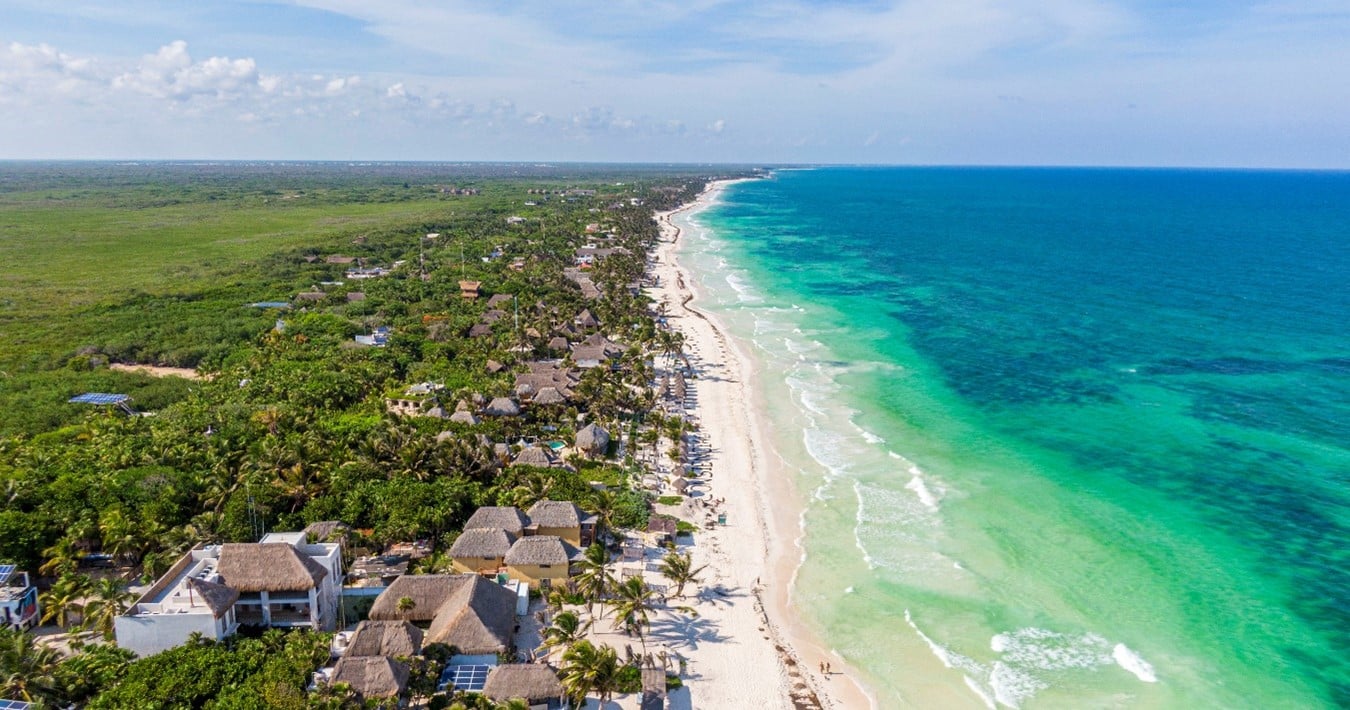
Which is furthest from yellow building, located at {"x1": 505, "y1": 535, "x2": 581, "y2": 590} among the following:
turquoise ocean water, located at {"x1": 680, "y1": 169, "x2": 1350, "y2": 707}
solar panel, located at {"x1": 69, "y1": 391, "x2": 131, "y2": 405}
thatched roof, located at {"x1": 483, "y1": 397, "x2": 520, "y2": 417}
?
solar panel, located at {"x1": 69, "y1": 391, "x2": 131, "y2": 405}

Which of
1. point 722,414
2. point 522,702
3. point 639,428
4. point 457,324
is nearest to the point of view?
point 522,702

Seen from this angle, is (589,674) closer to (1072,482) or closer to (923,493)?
(923,493)

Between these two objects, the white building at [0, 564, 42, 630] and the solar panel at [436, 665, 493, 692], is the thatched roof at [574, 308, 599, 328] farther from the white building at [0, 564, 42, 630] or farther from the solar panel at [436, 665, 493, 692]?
the solar panel at [436, 665, 493, 692]

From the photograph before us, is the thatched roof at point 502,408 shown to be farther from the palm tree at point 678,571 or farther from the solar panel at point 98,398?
the solar panel at point 98,398

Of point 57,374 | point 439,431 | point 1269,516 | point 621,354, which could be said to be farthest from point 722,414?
point 57,374

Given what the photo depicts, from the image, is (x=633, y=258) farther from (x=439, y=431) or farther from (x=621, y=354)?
(x=439, y=431)

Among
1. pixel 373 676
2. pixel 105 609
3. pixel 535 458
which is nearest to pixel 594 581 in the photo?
pixel 373 676

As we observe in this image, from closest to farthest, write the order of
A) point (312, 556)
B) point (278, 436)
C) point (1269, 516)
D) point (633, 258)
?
point (312, 556)
point (1269, 516)
point (278, 436)
point (633, 258)
